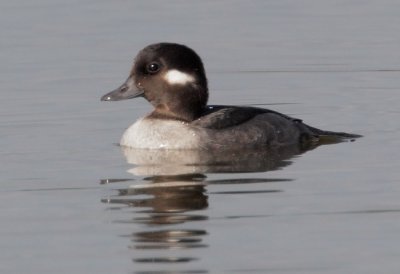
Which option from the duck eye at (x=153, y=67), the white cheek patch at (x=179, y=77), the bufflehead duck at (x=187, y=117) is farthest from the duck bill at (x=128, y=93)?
the white cheek patch at (x=179, y=77)

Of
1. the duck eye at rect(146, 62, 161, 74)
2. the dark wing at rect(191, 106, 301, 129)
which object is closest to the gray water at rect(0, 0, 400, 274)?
the dark wing at rect(191, 106, 301, 129)

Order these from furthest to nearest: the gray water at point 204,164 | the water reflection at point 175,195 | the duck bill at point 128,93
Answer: the duck bill at point 128,93
the gray water at point 204,164
the water reflection at point 175,195

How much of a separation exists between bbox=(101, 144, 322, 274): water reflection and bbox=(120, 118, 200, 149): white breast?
0.10 metres

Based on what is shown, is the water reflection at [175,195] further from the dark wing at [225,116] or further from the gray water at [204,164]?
the dark wing at [225,116]

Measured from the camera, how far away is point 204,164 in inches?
539

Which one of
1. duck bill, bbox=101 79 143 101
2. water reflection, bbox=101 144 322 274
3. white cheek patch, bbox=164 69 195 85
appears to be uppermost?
white cheek patch, bbox=164 69 195 85

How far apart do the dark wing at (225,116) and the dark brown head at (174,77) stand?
14 centimetres

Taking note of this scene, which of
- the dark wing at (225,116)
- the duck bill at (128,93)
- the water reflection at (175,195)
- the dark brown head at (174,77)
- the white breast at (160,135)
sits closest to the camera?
the water reflection at (175,195)

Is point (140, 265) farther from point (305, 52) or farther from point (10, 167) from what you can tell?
point (305, 52)

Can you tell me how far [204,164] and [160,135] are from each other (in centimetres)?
110

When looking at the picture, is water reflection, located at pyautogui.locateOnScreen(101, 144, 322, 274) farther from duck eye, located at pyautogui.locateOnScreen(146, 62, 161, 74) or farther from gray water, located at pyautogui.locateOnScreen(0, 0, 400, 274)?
duck eye, located at pyautogui.locateOnScreen(146, 62, 161, 74)

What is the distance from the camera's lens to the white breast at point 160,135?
1451 centimetres

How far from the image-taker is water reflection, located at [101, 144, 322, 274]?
9.95 m

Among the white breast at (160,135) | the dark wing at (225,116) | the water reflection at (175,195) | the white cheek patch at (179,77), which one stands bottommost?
the water reflection at (175,195)
